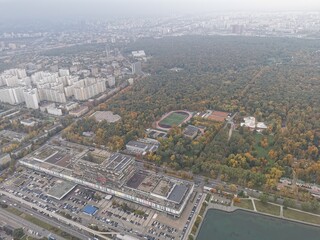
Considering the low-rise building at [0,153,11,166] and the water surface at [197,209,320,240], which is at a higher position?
the low-rise building at [0,153,11,166]

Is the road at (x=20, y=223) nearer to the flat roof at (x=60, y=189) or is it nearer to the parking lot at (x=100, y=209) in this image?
the parking lot at (x=100, y=209)

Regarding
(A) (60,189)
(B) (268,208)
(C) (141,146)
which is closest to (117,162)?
(A) (60,189)

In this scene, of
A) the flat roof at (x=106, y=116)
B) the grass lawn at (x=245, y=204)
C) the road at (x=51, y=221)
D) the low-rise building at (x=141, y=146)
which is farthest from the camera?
the flat roof at (x=106, y=116)

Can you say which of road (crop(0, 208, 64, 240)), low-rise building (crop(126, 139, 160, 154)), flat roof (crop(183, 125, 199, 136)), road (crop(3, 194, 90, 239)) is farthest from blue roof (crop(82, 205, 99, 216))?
flat roof (crop(183, 125, 199, 136))

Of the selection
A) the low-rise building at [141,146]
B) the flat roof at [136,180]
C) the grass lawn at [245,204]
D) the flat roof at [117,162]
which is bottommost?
the grass lawn at [245,204]

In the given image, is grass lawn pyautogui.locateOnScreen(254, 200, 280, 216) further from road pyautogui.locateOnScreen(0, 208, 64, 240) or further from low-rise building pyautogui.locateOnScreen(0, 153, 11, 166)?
low-rise building pyautogui.locateOnScreen(0, 153, 11, 166)

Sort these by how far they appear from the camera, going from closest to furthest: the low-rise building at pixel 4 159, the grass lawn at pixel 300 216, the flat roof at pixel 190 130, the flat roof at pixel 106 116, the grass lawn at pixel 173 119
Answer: the grass lawn at pixel 300 216
the low-rise building at pixel 4 159
the flat roof at pixel 190 130
the grass lawn at pixel 173 119
the flat roof at pixel 106 116

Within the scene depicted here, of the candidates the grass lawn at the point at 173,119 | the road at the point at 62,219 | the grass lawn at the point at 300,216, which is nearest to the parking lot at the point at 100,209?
the road at the point at 62,219
